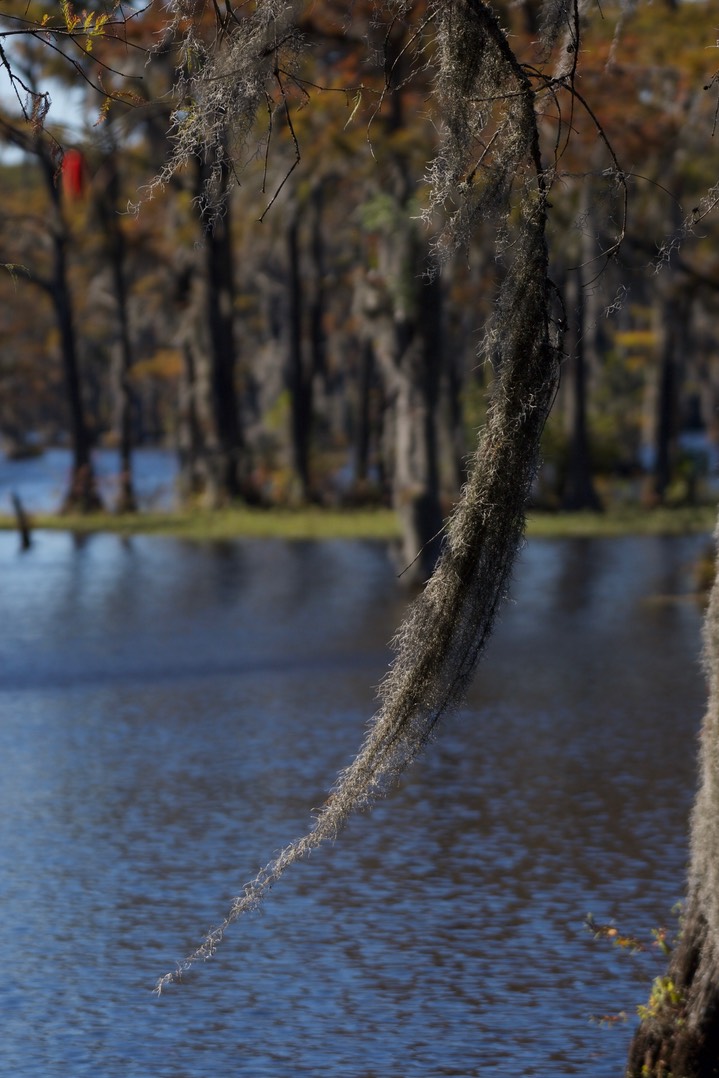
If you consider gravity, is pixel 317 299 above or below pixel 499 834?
above

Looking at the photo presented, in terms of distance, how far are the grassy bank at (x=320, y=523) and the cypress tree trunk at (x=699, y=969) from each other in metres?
30.5

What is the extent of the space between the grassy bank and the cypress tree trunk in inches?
1202

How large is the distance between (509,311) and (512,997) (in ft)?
10.2

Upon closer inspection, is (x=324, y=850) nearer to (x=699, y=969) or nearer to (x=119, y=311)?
(x=699, y=969)

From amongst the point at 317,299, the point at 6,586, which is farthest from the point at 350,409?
the point at 6,586

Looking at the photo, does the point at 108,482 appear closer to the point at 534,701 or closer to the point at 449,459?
the point at 449,459

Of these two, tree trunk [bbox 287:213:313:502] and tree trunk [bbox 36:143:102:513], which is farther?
tree trunk [bbox 287:213:313:502]

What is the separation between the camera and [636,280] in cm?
4447

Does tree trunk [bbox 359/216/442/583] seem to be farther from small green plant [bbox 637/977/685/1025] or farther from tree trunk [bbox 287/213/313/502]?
small green plant [bbox 637/977/685/1025]

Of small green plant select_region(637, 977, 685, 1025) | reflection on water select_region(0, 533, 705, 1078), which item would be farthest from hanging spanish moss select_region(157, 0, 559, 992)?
reflection on water select_region(0, 533, 705, 1078)

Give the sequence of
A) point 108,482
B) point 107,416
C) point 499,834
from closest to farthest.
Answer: point 499,834 < point 108,482 < point 107,416

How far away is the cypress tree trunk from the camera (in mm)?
6621

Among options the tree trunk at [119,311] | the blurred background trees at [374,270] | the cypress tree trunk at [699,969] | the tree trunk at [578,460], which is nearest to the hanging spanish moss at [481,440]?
the cypress tree trunk at [699,969]

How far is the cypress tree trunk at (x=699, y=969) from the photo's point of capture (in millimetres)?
6621
